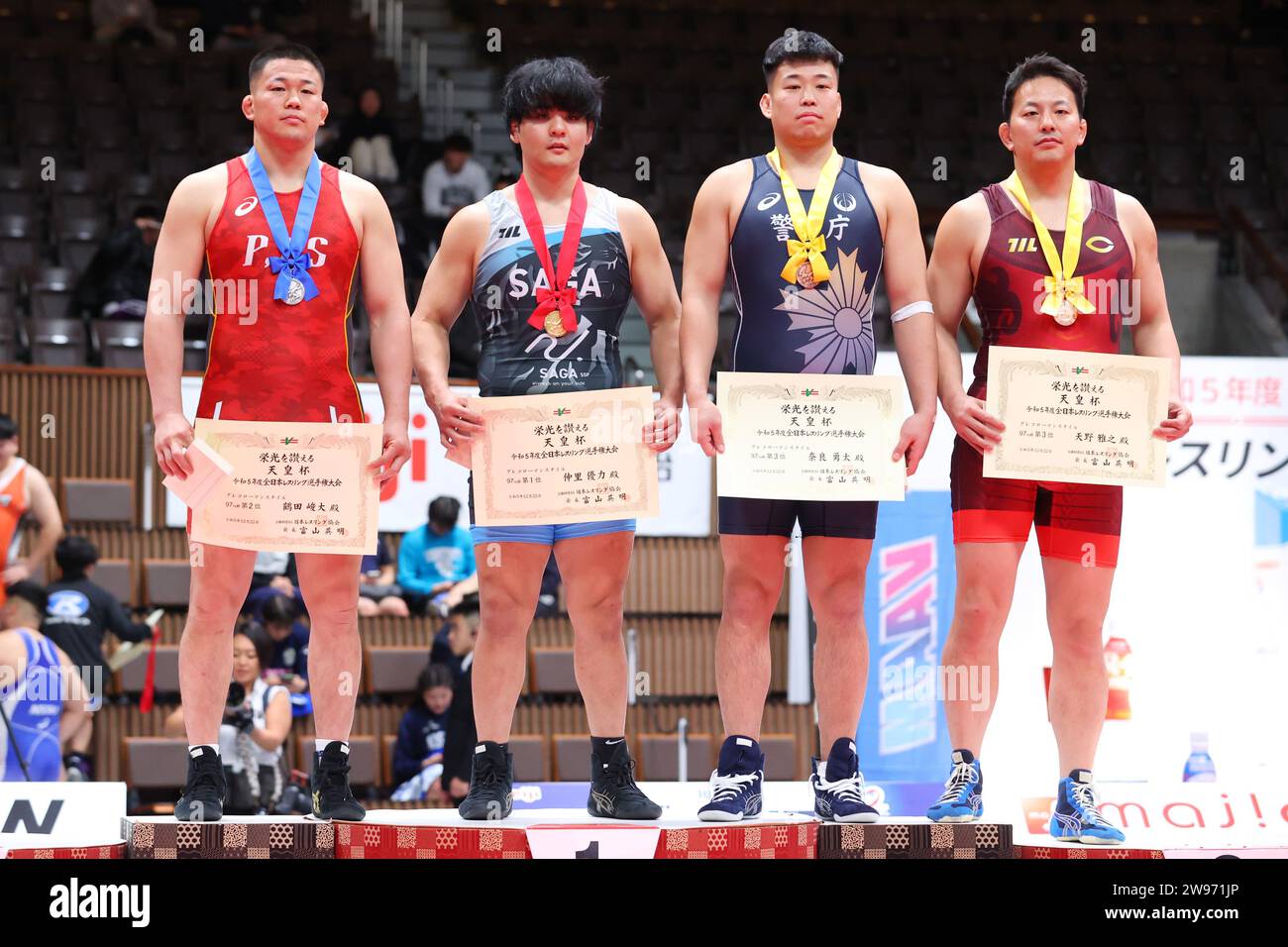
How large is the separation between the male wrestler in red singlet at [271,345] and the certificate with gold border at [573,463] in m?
0.29

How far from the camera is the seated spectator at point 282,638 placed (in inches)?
325

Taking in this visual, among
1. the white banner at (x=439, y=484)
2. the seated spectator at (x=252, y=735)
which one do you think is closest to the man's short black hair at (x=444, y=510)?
the white banner at (x=439, y=484)

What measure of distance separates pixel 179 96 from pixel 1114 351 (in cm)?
869

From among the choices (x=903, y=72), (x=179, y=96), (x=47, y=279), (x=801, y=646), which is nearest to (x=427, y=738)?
(x=801, y=646)

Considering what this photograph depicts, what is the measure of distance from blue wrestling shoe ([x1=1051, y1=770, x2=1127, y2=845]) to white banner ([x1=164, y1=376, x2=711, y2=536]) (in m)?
4.93

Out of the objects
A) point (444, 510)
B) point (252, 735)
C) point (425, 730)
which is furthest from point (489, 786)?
point (444, 510)

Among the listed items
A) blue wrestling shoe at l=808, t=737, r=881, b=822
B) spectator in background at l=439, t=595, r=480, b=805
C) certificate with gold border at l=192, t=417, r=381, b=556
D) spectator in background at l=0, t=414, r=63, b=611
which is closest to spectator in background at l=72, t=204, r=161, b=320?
spectator in background at l=0, t=414, r=63, b=611

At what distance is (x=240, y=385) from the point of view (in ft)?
14.4

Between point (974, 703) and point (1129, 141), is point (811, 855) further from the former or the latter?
point (1129, 141)

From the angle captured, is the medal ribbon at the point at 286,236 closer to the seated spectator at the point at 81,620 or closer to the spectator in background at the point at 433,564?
the seated spectator at the point at 81,620

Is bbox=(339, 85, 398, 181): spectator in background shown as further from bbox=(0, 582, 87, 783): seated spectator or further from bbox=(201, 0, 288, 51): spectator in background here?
bbox=(0, 582, 87, 783): seated spectator

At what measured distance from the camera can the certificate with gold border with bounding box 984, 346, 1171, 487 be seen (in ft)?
14.7

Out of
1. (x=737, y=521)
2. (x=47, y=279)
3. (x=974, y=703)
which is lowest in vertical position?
(x=974, y=703)
